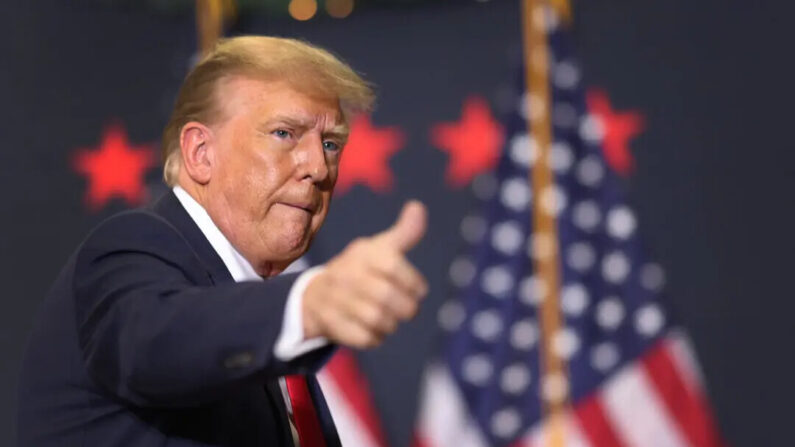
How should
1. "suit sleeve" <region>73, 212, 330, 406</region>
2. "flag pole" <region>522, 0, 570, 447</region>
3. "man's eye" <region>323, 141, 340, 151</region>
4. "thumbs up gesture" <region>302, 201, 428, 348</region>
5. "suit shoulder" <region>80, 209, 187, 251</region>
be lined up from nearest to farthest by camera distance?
"thumbs up gesture" <region>302, 201, 428, 348</region> → "suit sleeve" <region>73, 212, 330, 406</region> → "suit shoulder" <region>80, 209, 187, 251</region> → "man's eye" <region>323, 141, 340, 151</region> → "flag pole" <region>522, 0, 570, 447</region>

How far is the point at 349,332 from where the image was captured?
31.3 inches

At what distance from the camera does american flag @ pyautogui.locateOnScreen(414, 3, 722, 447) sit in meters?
3.47

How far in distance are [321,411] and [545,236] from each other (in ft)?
7.38

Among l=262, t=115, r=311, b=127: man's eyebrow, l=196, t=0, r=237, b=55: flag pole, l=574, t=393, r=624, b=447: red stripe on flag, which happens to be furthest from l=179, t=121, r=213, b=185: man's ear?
l=196, t=0, r=237, b=55: flag pole

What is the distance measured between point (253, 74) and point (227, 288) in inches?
19.3

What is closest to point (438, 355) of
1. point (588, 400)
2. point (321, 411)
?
point (588, 400)

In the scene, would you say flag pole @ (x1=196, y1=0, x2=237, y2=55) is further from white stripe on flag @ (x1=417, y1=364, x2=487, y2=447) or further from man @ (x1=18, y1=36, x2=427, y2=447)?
man @ (x1=18, y1=36, x2=427, y2=447)

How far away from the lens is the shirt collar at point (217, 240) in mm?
1282

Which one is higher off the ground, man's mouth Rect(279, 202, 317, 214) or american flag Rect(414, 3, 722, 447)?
man's mouth Rect(279, 202, 317, 214)

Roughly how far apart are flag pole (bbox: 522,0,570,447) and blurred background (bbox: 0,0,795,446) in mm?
84

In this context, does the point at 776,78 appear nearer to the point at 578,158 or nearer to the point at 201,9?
the point at 578,158

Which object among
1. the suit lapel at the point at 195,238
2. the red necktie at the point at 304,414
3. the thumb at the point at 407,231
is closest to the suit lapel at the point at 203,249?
the suit lapel at the point at 195,238

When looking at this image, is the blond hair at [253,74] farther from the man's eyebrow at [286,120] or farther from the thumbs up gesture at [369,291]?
the thumbs up gesture at [369,291]

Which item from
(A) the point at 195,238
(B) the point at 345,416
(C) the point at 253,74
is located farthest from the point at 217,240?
(B) the point at 345,416
